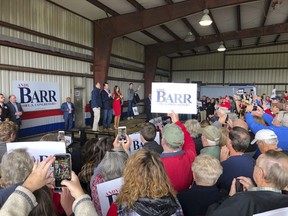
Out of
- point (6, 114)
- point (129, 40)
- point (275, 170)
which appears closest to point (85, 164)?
point (275, 170)

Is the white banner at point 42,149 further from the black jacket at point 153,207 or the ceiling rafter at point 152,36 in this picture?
the ceiling rafter at point 152,36

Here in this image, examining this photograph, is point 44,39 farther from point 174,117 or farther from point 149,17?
point 174,117

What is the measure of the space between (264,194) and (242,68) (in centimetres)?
1970

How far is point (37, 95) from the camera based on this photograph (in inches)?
308

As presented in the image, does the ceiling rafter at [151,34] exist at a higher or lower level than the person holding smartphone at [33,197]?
higher

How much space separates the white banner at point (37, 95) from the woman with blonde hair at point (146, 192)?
6713 mm

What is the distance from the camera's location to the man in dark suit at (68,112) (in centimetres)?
871

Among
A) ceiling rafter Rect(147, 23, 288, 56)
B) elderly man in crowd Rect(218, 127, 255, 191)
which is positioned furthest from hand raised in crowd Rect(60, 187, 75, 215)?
ceiling rafter Rect(147, 23, 288, 56)

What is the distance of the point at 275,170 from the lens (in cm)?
134

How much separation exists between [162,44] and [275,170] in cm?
1466

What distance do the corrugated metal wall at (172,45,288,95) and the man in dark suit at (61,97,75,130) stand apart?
44.3ft

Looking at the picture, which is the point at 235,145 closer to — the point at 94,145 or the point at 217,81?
the point at 94,145

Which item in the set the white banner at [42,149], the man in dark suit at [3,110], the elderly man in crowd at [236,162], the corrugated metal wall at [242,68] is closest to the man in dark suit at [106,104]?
the man in dark suit at [3,110]

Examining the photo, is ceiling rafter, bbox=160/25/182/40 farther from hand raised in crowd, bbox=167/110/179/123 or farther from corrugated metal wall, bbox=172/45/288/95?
hand raised in crowd, bbox=167/110/179/123
